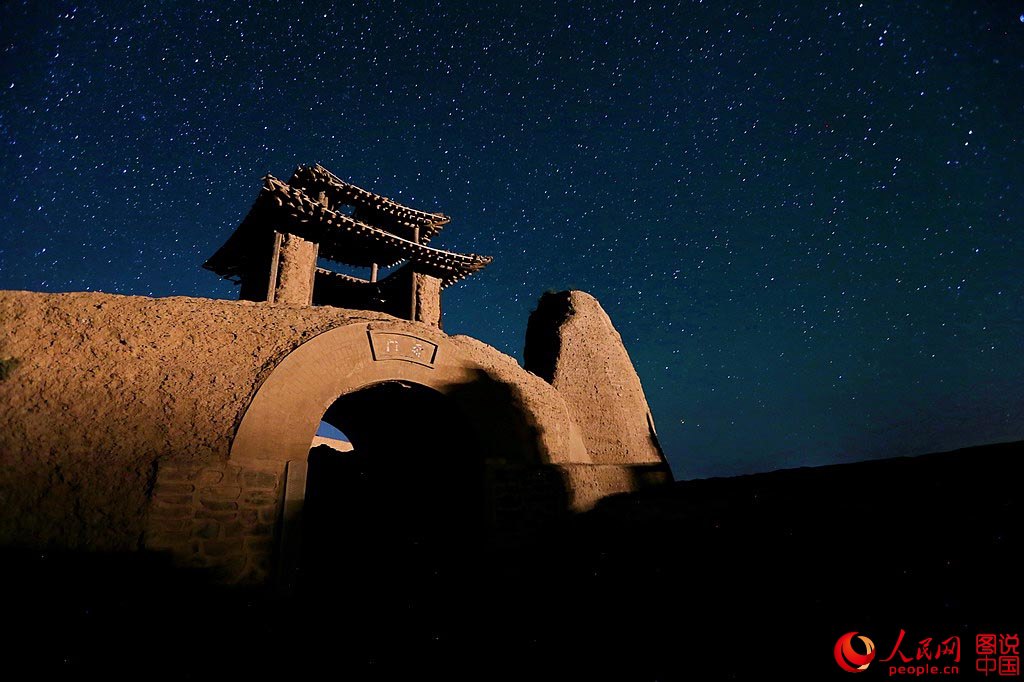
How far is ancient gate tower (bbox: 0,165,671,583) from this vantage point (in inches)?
169

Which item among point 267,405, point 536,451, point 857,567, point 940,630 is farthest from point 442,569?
point 940,630

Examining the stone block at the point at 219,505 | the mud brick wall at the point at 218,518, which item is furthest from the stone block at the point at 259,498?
the stone block at the point at 219,505

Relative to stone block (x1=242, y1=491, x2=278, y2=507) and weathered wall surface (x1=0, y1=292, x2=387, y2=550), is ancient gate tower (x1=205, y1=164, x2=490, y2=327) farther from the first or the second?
stone block (x1=242, y1=491, x2=278, y2=507)

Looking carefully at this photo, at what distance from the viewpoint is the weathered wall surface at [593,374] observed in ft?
28.5

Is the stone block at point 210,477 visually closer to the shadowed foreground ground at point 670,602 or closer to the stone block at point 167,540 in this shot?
the stone block at point 167,540

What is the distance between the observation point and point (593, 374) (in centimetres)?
929

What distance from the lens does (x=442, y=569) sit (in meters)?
6.97

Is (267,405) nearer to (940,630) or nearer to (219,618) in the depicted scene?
(219,618)

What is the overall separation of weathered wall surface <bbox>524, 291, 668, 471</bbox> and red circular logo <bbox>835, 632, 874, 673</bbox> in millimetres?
4996

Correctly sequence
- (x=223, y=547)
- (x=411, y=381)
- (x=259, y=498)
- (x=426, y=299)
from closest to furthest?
(x=223, y=547) → (x=259, y=498) → (x=411, y=381) → (x=426, y=299)

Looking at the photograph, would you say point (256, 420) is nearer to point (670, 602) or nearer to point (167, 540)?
point (167, 540)

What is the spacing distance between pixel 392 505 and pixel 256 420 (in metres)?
4.40

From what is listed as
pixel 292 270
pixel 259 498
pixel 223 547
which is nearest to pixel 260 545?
pixel 223 547

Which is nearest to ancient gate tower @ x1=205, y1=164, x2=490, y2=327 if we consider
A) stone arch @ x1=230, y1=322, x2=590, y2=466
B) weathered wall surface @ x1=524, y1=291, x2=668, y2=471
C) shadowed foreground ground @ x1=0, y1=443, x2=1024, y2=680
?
A: weathered wall surface @ x1=524, y1=291, x2=668, y2=471
